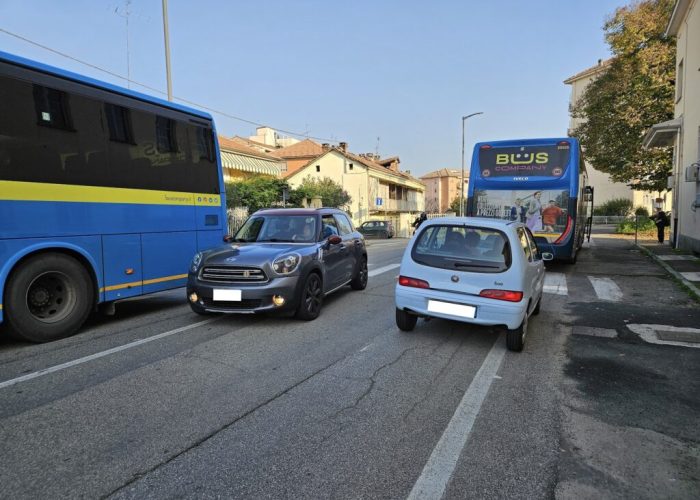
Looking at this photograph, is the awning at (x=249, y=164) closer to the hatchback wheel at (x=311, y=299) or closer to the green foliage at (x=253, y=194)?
the green foliage at (x=253, y=194)

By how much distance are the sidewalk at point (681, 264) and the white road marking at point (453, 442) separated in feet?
20.5

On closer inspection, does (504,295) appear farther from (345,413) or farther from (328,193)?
(328,193)

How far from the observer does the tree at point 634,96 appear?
71.4 feet

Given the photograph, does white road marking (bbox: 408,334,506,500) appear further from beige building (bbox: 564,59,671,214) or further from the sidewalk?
beige building (bbox: 564,59,671,214)

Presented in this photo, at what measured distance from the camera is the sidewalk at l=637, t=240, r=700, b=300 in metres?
9.40

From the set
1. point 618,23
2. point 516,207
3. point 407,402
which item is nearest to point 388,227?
point 618,23

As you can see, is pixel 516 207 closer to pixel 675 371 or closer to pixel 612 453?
pixel 675 371

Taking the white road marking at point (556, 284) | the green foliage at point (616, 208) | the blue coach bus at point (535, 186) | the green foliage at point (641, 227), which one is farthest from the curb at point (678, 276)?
the green foliage at point (616, 208)

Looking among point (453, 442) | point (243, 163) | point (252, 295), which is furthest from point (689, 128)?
point (243, 163)

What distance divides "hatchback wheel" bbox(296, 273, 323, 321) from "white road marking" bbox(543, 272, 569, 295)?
518cm

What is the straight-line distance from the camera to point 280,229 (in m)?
7.56

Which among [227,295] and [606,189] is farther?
[606,189]

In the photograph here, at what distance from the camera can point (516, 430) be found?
331cm

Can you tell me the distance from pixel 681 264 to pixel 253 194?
18563 mm
